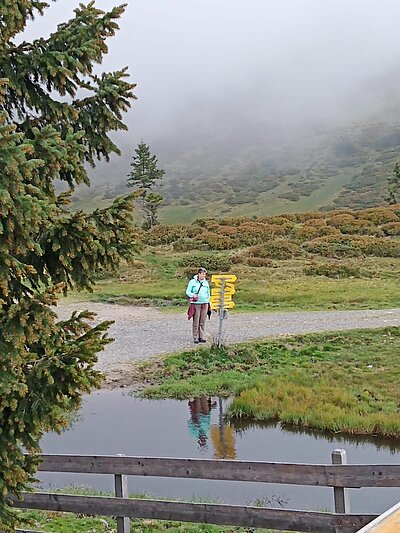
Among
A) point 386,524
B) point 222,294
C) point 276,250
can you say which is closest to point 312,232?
point 276,250

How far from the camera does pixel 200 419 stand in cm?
1252

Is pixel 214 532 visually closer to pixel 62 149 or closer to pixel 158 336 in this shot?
pixel 62 149

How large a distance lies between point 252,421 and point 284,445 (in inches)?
54.4

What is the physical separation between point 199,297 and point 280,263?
58.4ft

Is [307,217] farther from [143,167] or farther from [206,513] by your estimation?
[206,513]

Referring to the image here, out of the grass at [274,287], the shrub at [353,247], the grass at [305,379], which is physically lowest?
the grass at [305,379]

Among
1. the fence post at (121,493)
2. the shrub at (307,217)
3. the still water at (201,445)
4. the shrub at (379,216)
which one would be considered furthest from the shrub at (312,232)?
the fence post at (121,493)

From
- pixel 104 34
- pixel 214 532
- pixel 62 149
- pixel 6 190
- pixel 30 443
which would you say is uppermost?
pixel 104 34

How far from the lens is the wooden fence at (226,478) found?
19.4 feet

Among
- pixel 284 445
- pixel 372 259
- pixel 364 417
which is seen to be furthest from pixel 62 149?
pixel 372 259

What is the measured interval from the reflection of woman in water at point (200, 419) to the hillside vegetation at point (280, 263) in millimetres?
9796

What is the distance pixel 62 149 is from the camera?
506 centimetres

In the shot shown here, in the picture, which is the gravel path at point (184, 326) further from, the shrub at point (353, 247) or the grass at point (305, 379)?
the shrub at point (353, 247)

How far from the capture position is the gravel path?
706 inches
